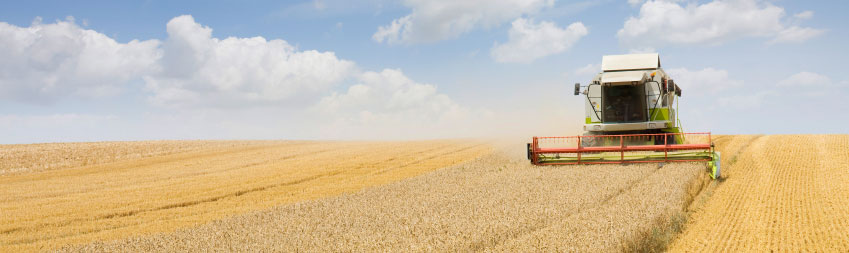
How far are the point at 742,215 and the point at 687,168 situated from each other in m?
4.04

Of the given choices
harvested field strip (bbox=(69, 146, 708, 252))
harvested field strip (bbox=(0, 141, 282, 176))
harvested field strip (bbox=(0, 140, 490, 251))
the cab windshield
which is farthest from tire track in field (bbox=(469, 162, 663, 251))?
harvested field strip (bbox=(0, 141, 282, 176))

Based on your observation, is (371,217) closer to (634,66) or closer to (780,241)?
Result: (780,241)

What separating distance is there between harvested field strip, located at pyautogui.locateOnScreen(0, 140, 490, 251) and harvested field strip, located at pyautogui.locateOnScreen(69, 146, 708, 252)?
6.70 feet

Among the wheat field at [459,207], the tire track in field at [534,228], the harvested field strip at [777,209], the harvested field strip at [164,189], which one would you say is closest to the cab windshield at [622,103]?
the wheat field at [459,207]

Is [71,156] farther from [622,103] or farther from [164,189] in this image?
[622,103]

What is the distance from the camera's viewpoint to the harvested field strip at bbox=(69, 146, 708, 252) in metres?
6.56

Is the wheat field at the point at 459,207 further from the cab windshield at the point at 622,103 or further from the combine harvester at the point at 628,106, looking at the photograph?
the cab windshield at the point at 622,103

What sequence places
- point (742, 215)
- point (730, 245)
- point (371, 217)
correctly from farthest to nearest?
point (742, 215) → point (371, 217) → point (730, 245)

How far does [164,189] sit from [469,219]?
10508 mm

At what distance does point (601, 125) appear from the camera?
1727cm

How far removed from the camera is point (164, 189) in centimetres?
1552

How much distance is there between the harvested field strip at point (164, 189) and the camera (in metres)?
10.5

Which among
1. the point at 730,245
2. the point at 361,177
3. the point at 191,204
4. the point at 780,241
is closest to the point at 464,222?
the point at 730,245

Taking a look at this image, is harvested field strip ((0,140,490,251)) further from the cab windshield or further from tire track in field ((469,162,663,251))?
tire track in field ((469,162,663,251))
